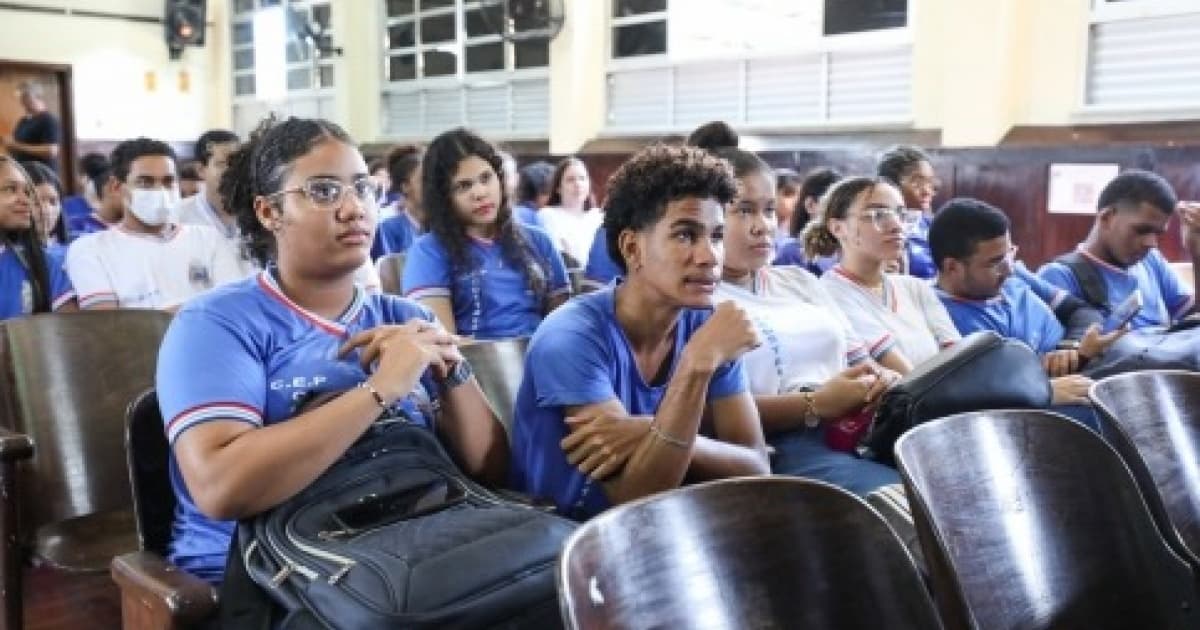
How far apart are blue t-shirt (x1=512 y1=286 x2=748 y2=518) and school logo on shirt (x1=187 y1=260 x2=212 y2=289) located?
1.74 metres

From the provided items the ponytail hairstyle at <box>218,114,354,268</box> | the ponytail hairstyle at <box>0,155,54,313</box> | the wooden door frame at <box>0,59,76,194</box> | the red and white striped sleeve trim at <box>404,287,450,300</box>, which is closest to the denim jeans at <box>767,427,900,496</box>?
the ponytail hairstyle at <box>218,114,354,268</box>

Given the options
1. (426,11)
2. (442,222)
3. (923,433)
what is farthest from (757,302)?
(426,11)

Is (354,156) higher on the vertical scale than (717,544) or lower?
higher

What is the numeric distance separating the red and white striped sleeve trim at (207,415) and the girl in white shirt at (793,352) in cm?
105

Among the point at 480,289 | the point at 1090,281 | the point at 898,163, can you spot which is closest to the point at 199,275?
the point at 480,289

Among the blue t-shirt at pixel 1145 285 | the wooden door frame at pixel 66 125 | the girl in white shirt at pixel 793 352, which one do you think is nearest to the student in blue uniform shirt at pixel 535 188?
the blue t-shirt at pixel 1145 285

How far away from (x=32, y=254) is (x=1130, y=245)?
10.8 ft

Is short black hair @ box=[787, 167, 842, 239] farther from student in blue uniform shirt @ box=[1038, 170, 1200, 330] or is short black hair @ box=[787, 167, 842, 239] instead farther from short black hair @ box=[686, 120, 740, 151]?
student in blue uniform shirt @ box=[1038, 170, 1200, 330]

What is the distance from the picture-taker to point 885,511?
1802mm

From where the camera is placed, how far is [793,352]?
2234 millimetres

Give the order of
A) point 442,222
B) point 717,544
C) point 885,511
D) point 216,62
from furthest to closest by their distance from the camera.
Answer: point 216,62, point 442,222, point 885,511, point 717,544

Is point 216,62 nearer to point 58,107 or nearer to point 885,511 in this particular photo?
point 58,107

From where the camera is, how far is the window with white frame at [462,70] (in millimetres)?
8414

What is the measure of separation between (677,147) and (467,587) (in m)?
0.93
